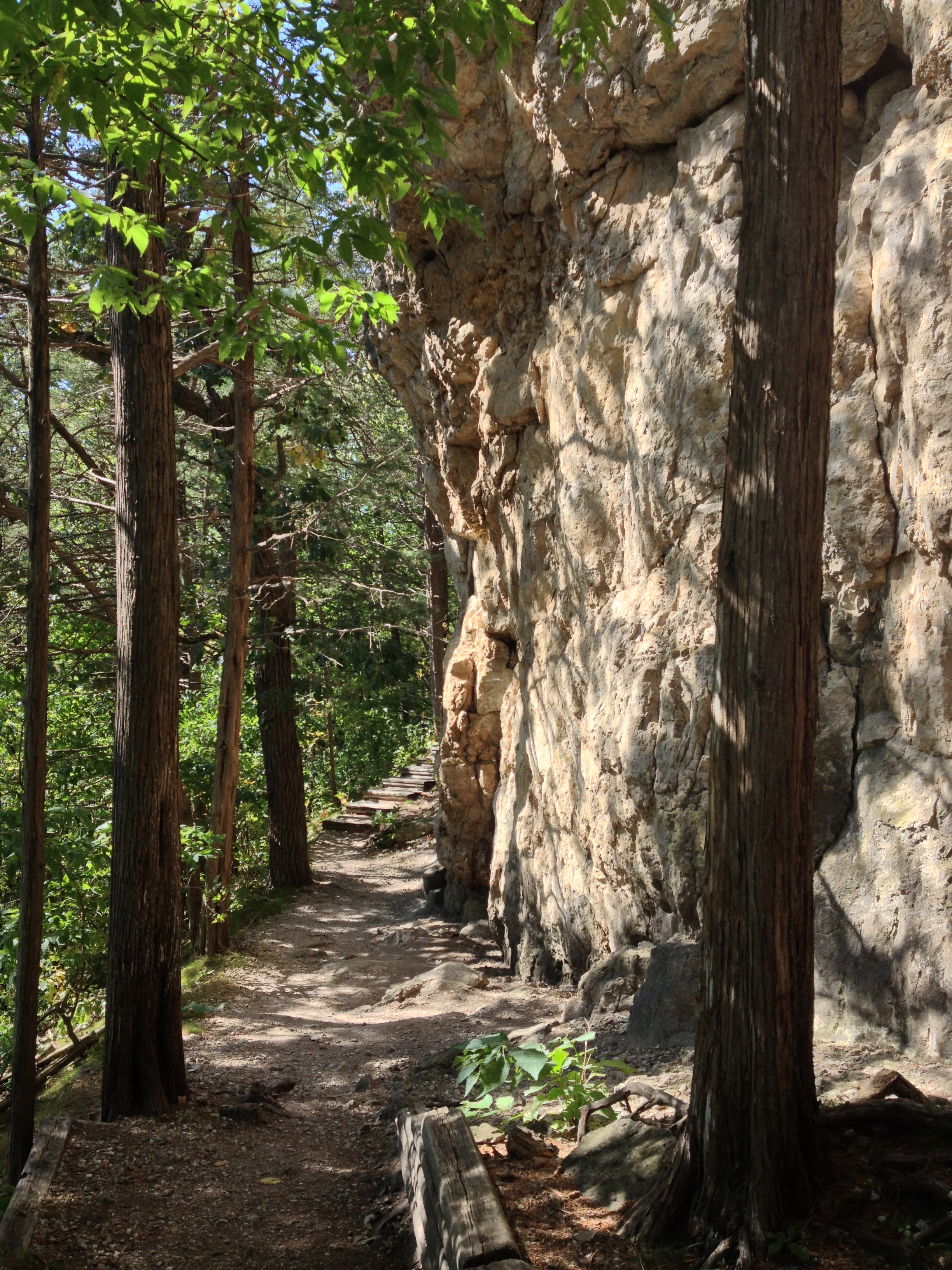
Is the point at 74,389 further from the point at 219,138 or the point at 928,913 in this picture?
the point at 928,913

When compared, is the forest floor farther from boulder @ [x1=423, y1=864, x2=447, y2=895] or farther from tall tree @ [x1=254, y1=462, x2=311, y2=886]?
tall tree @ [x1=254, y1=462, x2=311, y2=886]

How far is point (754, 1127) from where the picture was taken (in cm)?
340

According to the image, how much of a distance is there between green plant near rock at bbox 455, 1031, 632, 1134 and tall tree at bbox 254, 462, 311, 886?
884 centimetres

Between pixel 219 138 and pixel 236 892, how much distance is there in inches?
472

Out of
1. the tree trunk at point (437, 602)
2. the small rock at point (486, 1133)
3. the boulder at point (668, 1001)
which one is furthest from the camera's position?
the tree trunk at point (437, 602)

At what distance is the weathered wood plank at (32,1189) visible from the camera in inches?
164

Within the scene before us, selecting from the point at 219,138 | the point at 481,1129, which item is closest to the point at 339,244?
the point at 219,138

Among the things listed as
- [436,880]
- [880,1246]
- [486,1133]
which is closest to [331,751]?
[436,880]

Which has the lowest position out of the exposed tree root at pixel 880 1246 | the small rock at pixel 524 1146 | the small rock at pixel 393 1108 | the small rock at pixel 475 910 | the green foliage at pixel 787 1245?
the small rock at pixel 475 910

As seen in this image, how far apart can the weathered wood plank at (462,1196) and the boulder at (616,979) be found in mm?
2979

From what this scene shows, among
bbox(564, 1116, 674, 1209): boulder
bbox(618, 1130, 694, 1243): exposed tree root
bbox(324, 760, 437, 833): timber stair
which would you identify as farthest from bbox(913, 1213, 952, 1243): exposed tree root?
bbox(324, 760, 437, 833): timber stair

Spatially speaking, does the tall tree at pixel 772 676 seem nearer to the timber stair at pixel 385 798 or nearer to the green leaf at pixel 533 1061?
the green leaf at pixel 533 1061

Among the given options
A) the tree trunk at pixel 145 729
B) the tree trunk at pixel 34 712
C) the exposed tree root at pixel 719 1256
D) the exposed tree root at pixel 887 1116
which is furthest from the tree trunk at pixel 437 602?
the exposed tree root at pixel 719 1256

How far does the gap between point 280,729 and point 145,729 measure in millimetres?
8255
